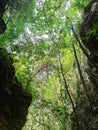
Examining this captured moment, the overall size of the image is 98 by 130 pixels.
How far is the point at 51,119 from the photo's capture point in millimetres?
15797

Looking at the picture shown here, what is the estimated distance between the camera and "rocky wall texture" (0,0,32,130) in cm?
1056

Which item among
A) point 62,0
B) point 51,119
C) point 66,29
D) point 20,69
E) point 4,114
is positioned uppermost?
point 62,0

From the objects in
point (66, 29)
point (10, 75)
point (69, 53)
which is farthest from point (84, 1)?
point (10, 75)

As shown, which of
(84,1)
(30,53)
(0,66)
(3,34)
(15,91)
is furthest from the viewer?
(30,53)

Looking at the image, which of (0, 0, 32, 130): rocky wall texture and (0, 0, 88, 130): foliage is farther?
(0, 0, 88, 130): foliage

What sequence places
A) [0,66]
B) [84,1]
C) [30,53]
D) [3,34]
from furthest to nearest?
[30,53], [3,34], [84,1], [0,66]

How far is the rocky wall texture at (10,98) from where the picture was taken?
34.7 feet

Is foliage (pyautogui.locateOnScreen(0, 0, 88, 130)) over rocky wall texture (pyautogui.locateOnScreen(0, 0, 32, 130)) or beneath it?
over

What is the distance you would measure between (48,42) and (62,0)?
9.41 feet

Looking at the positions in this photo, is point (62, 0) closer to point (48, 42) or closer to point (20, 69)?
point (48, 42)

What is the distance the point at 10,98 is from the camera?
11398 millimetres

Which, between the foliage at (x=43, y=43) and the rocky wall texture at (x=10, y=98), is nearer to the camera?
the rocky wall texture at (x=10, y=98)

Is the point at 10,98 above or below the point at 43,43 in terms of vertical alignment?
below

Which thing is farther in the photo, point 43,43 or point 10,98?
point 43,43
